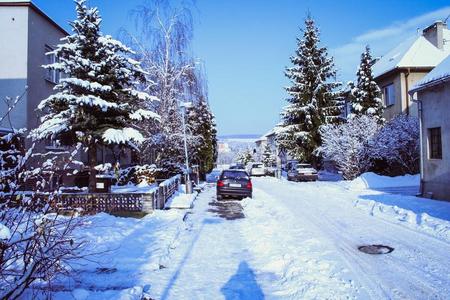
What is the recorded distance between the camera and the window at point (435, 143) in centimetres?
1628

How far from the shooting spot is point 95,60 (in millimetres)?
14562

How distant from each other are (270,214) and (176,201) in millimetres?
Result: 5240

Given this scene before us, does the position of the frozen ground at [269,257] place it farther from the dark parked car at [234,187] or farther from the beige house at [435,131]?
the dark parked car at [234,187]

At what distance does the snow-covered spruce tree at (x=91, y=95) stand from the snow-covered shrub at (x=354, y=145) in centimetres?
1670

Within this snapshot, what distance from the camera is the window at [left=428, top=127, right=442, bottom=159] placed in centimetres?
1628

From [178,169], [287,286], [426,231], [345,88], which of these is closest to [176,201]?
[178,169]

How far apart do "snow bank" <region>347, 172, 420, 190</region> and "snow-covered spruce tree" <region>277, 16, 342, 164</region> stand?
1189 centimetres

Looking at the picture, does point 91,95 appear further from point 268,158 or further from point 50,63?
point 268,158

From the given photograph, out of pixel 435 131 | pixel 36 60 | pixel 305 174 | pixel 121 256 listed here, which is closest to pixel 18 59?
pixel 36 60

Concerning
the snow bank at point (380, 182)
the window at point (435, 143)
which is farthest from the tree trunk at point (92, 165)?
the snow bank at point (380, 182)

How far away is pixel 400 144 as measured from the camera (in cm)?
2509

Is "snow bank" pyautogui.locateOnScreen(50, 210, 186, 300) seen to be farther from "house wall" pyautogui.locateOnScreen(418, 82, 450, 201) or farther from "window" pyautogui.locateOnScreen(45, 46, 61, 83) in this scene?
"house wall" pyautogui.locateOnScreen(418, 82, 450, 201)

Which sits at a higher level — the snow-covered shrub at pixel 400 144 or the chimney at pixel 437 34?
the chimney at pixel 437 34

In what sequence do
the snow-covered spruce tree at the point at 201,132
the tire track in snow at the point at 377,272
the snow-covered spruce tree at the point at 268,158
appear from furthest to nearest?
the snow-covered spruce tree at the point at 268,158
the snow-covered spruce tree at the point at 201,132
the tire track in snow at the point at 377,272
